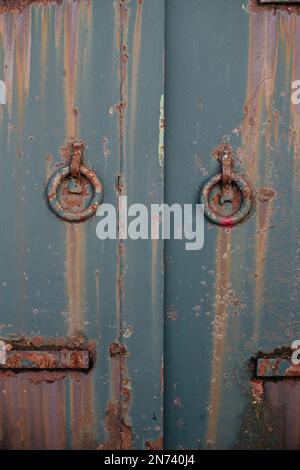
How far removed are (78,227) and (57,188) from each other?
0.36ft

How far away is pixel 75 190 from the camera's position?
124cm

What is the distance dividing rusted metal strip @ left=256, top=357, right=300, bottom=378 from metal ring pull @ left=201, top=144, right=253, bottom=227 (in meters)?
0.36

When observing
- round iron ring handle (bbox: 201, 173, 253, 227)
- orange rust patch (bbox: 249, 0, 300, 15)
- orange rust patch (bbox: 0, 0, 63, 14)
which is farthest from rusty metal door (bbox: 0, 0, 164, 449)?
orange rust patch (bbox: 249, 0, 300, 15)

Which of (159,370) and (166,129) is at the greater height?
(166,129)

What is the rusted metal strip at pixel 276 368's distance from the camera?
4.15ft

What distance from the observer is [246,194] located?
1.24m

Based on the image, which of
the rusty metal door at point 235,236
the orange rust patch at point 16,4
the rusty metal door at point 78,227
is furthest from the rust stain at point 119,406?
the orange rust patch at point 16,4

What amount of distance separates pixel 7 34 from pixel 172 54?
0.40m

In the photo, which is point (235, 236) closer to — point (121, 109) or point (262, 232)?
point (262, 232)

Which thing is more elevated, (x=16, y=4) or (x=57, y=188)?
(x=16, y=4)

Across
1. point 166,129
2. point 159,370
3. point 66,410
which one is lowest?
point 66,410

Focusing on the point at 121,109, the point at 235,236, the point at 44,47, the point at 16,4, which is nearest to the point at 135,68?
the point at 121,109
